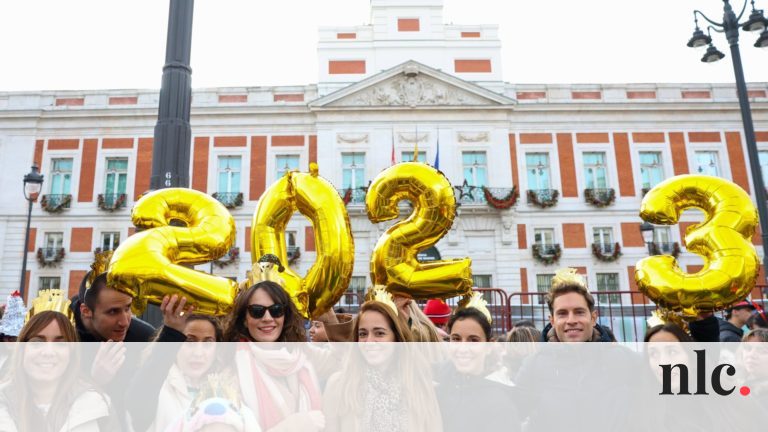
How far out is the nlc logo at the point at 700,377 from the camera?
200 cm

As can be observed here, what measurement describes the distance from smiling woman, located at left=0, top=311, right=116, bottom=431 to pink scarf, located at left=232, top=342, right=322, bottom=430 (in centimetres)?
55

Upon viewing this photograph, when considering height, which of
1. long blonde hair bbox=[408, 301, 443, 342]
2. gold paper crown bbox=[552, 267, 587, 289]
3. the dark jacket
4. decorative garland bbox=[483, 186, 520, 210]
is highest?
decorative garland bbox=[483, 186, 520, 210]

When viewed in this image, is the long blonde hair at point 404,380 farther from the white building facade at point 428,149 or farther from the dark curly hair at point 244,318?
the white building facade at point 428,149

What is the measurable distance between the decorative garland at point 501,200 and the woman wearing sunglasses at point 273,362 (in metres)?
19.9

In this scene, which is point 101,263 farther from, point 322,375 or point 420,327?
point 420,327

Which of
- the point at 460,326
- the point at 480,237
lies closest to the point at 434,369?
the point at 460,326

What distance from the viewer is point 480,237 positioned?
21594mm

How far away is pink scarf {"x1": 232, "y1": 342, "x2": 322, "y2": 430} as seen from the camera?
5.83 ft

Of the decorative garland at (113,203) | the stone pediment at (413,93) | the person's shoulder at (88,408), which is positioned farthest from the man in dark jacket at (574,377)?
the decorative garland at (113,203)

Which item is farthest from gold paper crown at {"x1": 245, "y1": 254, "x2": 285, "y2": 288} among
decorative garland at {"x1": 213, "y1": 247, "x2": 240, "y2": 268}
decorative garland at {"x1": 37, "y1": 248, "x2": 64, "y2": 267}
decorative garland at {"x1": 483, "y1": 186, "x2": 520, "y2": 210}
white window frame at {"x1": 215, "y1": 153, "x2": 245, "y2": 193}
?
decorative garland at {"x1": 37, "y1": 248, "x2": 64, "y2": 267}

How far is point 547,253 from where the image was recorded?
70.0 feet

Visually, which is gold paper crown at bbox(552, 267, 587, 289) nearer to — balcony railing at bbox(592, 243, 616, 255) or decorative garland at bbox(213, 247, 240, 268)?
decorative garland at bbox(213, 247, 240, 268)

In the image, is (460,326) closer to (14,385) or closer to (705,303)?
(705,303)

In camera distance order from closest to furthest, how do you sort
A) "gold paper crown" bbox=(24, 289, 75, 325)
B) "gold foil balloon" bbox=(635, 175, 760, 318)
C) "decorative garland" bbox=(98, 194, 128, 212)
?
"gold foil balloon" bbox=(635, 175, 760, 318), "gold paper crown" bbox=(24, 289, 75, 325), "decorative garland" bbox=(98, 194, 128, 212)
